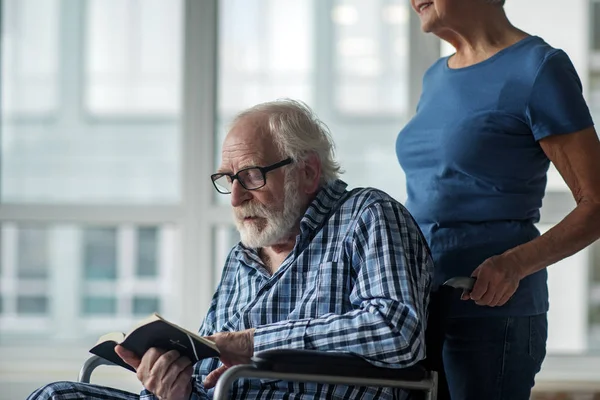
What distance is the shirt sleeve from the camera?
1.65m

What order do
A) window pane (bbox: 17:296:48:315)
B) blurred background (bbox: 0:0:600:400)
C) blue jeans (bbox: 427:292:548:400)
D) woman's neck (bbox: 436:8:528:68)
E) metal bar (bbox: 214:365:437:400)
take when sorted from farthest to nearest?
window pane (bbox: 17:296:48:315) < blurred background (bbox: 0:0:600:400) < woman's neck (bbox: 436:8:528:68) < blue jeans (bbox: 427:292:548:400) < metal bar (bbox: 214:365:437:400)

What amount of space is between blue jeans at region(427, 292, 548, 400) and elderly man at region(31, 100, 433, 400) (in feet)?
0.30

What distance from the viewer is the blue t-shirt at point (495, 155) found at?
1.75m

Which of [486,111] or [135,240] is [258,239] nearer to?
[486,111]

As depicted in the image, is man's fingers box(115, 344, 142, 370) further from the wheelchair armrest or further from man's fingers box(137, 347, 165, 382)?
the wheelchair armrest

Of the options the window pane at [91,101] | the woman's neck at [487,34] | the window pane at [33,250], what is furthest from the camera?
the window pane at [33,250]

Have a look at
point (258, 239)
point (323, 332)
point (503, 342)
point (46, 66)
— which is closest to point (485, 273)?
point (503, 342)

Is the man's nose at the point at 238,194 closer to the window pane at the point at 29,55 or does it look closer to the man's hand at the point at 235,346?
the man's hand at the point at 235,346

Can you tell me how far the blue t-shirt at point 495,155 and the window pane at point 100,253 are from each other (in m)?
2.25

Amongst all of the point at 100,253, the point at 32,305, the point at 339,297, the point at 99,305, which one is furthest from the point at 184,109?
the point at 339,297

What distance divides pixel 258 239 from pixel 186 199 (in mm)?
1508

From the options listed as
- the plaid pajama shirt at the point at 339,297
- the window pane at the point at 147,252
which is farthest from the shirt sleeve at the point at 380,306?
the window pane at the point at 147,252

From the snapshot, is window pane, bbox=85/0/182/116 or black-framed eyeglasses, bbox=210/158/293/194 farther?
window pane, bbox=85/0/182/116

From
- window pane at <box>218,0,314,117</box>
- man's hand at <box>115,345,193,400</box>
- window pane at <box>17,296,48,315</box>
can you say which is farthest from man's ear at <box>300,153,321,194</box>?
window pane at <box>17,296,48,315</box>
